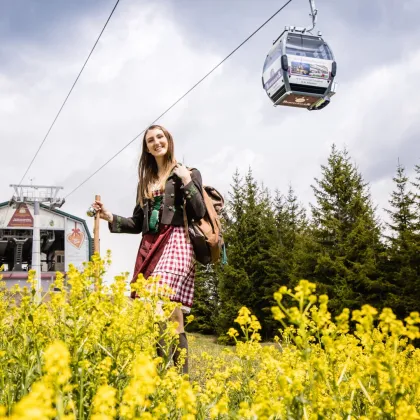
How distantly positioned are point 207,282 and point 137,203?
2231 cm

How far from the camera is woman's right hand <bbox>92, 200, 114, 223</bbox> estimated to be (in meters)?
3.43

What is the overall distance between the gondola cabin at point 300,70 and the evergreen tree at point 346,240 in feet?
23.8

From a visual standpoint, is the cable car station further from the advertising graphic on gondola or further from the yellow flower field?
the yellow flower field

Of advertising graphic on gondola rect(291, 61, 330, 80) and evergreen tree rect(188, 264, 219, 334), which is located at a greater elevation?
advertising graphic on gondola rect(291, 61, 330, 80)

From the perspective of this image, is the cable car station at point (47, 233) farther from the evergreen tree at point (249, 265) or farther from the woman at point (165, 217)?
the woman at point (165, 217)

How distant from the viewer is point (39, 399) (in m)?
0.71

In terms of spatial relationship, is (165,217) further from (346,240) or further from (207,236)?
(346,240)

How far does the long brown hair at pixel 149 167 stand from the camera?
3426mm

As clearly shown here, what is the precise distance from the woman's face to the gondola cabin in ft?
25.1

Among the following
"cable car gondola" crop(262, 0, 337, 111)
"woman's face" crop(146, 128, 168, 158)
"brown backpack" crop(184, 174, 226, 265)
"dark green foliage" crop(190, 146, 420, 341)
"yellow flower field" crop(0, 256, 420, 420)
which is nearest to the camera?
"yellow flower field" crop(0, 256, 420, 420)

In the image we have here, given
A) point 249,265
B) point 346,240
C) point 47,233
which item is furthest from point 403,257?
point 47,233

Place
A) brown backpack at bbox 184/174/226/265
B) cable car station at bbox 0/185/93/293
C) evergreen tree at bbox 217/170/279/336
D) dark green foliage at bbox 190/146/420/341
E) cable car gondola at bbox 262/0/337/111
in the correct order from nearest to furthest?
brown backpack at bbox 184/174/226/265 → cable car gondola at bbox 262/0/337/111 → dark green foliage at bbox 190/146/420/341 → evergreen tree at bbox 217/170/279/336 → cable car station at bbox 0/185/93/293

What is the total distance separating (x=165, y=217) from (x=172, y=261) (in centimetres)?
29

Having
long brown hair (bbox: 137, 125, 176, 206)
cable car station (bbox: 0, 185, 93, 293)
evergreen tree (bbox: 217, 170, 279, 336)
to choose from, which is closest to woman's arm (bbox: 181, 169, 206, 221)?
long brown hair (bbox: 137, 125, 176, 206)
